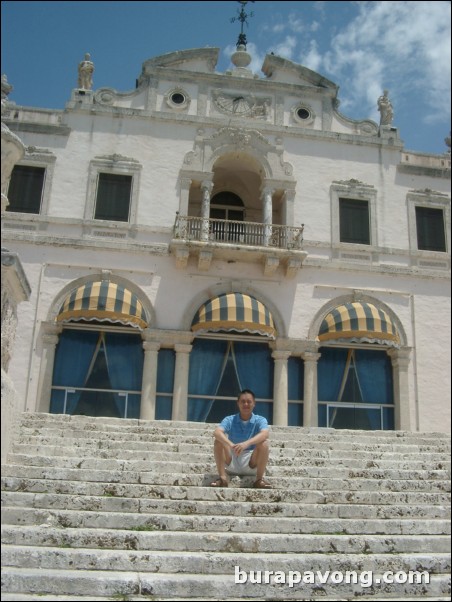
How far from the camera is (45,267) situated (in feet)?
59.2

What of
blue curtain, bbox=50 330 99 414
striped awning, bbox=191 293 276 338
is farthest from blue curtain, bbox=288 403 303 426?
blue curtain, bbox=50 330 99 414

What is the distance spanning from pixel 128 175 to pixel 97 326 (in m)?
4.74

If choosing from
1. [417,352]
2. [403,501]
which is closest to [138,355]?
[417,352]

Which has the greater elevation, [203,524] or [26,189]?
[26,189]

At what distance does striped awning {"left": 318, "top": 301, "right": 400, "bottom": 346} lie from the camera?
17.8m

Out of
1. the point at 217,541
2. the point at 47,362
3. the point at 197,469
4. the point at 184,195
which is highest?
the point at 184,195

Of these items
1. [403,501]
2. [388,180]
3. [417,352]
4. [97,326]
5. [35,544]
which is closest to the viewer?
[35,544]

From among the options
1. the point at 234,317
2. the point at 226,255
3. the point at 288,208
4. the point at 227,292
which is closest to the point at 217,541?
the point at 234,317

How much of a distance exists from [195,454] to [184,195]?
11.5m

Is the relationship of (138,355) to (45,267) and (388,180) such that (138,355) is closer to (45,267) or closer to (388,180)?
(45,267)

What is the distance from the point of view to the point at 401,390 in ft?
60.7

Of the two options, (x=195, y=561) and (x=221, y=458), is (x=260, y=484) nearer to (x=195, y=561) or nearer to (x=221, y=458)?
(x=221, y=458)

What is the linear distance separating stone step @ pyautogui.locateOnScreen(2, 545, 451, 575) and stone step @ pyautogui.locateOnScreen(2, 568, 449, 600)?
0.42 feet

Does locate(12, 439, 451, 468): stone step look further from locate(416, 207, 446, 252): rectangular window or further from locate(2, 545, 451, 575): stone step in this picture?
locate(416, 207, 446, 252): rectangular window
